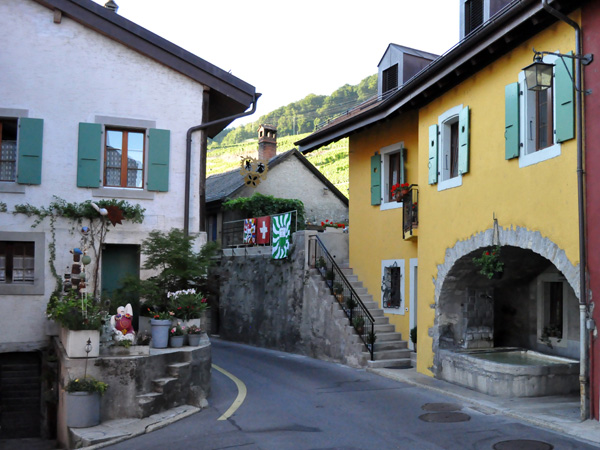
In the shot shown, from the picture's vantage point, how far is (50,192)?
1272cm

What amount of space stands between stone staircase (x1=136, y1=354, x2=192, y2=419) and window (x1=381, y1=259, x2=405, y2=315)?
688 cm

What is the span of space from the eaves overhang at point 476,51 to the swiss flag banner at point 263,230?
5.71m

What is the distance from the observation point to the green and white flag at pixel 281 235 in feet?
59.5

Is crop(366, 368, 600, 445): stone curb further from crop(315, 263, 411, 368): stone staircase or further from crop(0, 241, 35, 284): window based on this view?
crop(0, 241, 35, 284): window

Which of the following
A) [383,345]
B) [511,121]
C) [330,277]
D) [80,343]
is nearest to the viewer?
[80,343]

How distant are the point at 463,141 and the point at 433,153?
1202 mm

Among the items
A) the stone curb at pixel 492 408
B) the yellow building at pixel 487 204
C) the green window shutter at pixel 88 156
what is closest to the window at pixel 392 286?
the yellow building at pixel 487 204

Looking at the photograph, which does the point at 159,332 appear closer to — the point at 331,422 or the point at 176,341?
the point at 176,341

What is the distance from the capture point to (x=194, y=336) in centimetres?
1122

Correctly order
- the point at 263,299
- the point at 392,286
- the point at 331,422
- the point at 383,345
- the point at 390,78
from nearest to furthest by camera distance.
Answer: the point at 331,422 → the point at 383,345 → the point at 392,286 → the point at 390,78 → the point at 263,299

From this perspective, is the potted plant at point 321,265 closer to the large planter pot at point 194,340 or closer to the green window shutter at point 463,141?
the green window shutter at point 463,141

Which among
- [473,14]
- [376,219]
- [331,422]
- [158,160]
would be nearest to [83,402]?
[331,422]

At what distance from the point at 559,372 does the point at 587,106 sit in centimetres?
449

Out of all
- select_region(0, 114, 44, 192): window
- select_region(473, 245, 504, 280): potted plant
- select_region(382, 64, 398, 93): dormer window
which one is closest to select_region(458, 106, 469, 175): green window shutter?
select_region(473, 245, 504, 280): potted plant
